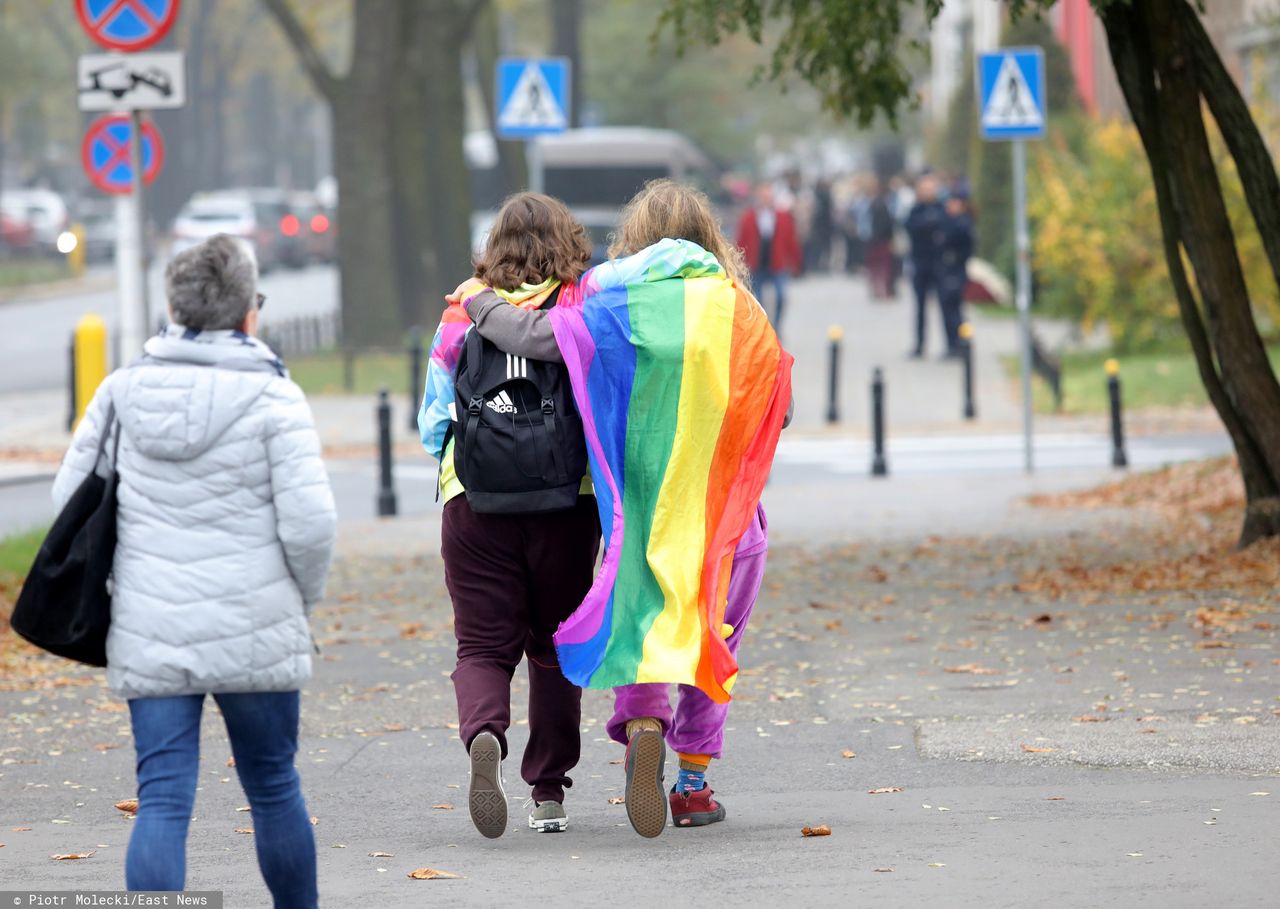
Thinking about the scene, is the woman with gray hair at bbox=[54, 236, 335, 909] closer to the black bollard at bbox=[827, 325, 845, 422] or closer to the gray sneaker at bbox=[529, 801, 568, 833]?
the gray sneaker at bbox=[529, 801, 568, 833]

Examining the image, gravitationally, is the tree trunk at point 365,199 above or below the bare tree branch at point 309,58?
below

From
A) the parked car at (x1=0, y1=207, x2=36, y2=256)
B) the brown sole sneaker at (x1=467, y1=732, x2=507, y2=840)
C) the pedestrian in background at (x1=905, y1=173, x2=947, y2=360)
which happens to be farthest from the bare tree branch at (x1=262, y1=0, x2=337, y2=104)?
the parked car at (x1=0, y1=207, x2=36, y2=256)

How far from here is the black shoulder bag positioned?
4.56 metres

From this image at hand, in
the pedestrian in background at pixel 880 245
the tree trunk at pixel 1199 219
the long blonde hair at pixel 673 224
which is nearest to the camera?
the long blonde hair at pixel 673 224

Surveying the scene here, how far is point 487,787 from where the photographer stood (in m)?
5.71

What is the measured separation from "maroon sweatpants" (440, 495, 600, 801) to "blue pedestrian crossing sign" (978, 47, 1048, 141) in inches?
395

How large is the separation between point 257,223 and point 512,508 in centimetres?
4847

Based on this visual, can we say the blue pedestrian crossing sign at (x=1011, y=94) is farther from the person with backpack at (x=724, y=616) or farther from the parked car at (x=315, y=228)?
the parked car at (x=315, y=228)

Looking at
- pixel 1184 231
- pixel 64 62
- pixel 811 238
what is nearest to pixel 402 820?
pixel 1184 231

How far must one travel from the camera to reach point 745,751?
23.6ft

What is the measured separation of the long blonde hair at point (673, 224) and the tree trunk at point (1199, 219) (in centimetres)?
490

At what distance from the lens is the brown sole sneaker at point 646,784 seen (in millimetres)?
5727

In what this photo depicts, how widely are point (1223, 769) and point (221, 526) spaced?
3.29m

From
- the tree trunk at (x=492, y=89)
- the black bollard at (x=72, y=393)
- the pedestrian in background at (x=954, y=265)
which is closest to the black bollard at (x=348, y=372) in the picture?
the black bollard at (x=72, y=393)
